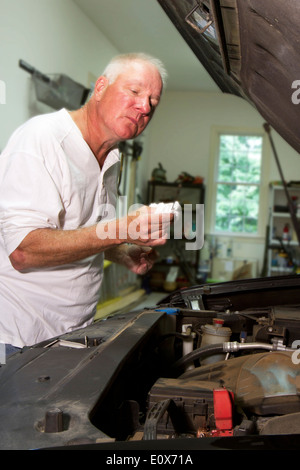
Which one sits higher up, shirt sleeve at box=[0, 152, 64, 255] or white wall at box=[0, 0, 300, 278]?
white wall at box=[0, 0, 300, 278]

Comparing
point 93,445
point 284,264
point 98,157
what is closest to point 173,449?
point 93,445

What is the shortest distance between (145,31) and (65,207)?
5819 millimetres

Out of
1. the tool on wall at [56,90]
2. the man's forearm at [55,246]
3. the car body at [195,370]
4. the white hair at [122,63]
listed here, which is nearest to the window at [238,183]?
the tool on wall at [56,90]

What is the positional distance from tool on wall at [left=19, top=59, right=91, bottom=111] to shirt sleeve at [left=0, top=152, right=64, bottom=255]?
3094mm

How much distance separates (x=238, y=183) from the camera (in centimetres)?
959

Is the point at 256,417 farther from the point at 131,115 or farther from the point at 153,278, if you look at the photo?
the point at 153,278

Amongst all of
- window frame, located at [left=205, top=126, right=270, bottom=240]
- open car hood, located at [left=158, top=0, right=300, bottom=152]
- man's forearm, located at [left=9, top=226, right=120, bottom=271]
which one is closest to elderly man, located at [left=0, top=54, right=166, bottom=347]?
man's forearm, located at [left=9, top=226, right=120, bottom=271]

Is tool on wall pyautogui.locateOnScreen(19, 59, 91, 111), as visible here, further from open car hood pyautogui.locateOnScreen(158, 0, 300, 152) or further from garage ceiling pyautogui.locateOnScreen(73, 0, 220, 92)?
open car hood pyautogui.locateOnScreen(158, 0, 300, 152)

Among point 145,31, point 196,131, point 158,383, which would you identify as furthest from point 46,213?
point 196,131

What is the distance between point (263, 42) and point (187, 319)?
1093 mm

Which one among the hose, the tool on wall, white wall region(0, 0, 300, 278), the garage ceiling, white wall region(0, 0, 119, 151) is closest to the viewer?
the hose

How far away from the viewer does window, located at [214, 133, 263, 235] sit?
31.2 feet

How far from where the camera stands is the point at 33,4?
177 inches

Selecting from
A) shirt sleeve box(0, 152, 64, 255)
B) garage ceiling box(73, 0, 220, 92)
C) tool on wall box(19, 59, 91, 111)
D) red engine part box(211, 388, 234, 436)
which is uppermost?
garage ceiling box(73, 0, 220, 92)
